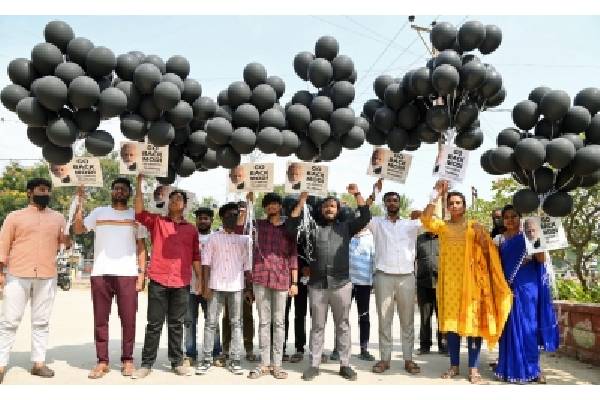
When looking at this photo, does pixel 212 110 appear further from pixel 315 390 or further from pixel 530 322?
pixel 530 322

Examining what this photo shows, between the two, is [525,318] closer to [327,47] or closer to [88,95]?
[327,47]

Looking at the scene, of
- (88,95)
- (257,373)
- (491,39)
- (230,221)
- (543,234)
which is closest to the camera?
(88,95)

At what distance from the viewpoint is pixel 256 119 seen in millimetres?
4996

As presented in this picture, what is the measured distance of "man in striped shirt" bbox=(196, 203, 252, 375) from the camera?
5301 mm

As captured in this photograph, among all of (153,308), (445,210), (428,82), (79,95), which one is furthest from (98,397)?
(428,82)

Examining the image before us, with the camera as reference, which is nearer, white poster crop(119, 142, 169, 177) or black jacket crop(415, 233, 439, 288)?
white poster crop(119, 142, 169, 177)

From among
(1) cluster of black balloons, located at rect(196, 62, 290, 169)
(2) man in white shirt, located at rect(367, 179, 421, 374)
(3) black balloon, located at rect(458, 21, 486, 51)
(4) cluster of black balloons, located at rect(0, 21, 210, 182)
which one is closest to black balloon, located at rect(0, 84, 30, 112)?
(4) cluster of black balloons, located at rect(0, 21, 210, 182)

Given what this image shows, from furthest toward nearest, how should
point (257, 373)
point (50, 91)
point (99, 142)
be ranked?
1. point (257, 373)
2. point (99, 142)
3. point (50, 91)

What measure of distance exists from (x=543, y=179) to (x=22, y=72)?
472cm

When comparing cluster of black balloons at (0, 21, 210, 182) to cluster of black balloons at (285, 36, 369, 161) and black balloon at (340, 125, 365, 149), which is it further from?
black balloon at (340, 125, 365, 149)

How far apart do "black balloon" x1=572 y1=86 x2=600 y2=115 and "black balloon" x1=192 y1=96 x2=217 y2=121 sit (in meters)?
A: 3.43

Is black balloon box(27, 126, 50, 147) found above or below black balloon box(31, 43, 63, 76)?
below

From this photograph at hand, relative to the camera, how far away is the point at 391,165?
5637mm

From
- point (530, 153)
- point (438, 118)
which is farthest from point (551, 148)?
point (438, 118)
